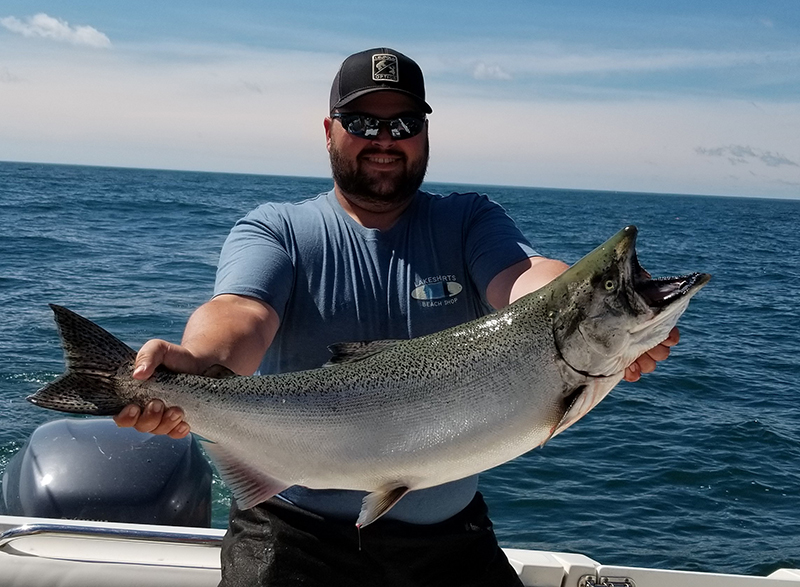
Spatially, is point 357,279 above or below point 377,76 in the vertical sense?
below

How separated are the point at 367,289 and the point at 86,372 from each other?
1.24 meters

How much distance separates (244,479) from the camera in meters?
3.18

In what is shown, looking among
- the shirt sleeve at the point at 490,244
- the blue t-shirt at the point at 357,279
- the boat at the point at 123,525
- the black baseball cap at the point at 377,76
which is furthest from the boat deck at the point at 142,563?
the black baseball cap at the point at 377,76

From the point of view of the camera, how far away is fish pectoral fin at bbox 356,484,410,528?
300cm

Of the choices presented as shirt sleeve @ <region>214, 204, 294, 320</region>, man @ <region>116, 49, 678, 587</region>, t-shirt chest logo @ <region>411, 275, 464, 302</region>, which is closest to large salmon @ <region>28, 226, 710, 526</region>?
man @ <region>116, 49, 678, 587</region>

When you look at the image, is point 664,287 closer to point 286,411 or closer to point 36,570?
point 286,411

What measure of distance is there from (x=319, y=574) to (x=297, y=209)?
1630 millimetres

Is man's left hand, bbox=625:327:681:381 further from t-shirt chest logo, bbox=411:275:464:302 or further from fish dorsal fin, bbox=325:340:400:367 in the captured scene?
t-shirt chest logo, bbox=411:275:464:302

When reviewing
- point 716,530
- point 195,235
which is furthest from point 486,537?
point 195,235

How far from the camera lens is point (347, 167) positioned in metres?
3.85

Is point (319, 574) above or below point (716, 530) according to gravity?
above

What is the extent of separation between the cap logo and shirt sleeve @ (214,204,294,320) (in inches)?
30.4

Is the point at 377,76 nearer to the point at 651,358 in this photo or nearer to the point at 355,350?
the point at 355,350

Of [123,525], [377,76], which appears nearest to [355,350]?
[377,76]
